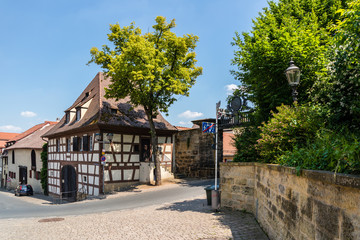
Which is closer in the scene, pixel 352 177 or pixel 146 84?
pixel 352 177

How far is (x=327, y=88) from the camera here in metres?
A: 7.72

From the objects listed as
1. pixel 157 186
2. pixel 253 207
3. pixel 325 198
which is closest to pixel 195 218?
pixel 253 207

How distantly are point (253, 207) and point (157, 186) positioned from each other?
11.6 m

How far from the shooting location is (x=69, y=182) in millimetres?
25031

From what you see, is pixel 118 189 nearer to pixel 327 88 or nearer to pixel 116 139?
pixel 116 139

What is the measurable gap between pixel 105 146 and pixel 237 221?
44.8ft

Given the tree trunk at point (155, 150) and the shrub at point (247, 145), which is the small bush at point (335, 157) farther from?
the tree trunk at point (155, 150)

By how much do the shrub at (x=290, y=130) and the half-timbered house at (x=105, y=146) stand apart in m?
13.6

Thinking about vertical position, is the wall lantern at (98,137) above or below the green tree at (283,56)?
below

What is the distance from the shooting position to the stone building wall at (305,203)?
2984 millimetres

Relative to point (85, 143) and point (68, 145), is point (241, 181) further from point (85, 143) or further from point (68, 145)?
point (68, 145)

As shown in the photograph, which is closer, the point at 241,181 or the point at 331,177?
the point at 331,177

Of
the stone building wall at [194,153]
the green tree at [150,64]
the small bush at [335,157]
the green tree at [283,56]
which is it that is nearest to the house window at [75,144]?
the green tree at [150,64]

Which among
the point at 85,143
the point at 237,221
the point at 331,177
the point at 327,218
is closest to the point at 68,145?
the point at 85,143
